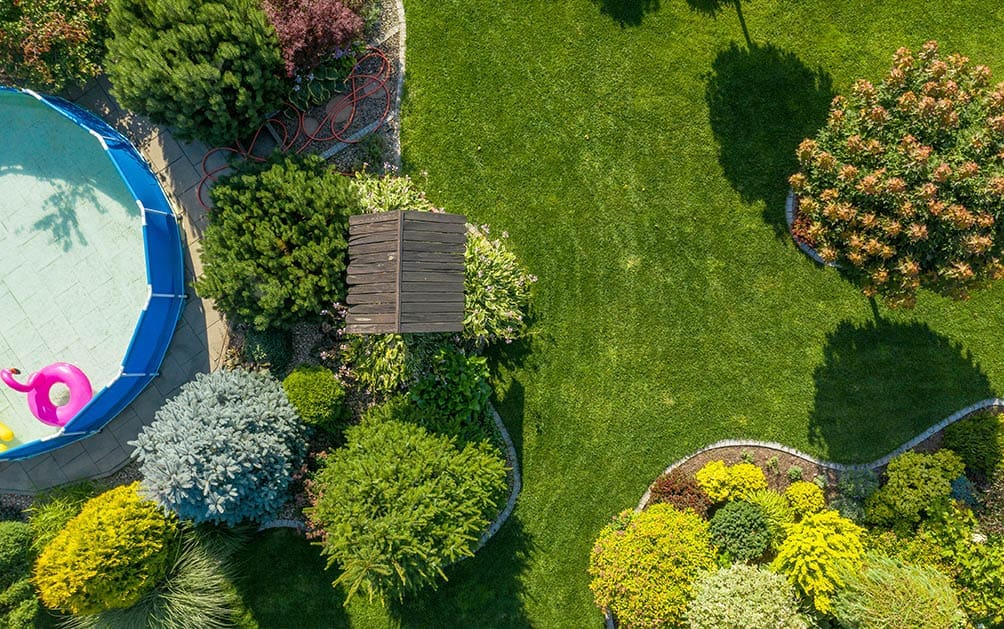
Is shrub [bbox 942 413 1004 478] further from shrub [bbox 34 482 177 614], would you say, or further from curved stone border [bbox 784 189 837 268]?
shrub [bbox 34 482 177 614]

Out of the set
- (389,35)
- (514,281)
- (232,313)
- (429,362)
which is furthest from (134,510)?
(389,35)

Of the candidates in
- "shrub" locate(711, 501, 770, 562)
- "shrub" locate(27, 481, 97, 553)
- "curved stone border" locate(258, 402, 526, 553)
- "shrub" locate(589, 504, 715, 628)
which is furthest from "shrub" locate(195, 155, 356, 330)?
"shrub" locate(711, 501, 770, 562)

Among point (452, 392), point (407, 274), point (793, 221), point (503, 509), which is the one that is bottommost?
point (503, 509)

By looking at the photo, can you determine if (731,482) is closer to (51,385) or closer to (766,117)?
(766,117)

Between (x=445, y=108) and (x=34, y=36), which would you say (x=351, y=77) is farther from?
(x=34, y=36)

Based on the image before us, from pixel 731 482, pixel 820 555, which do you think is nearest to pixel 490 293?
pixel 731 482
